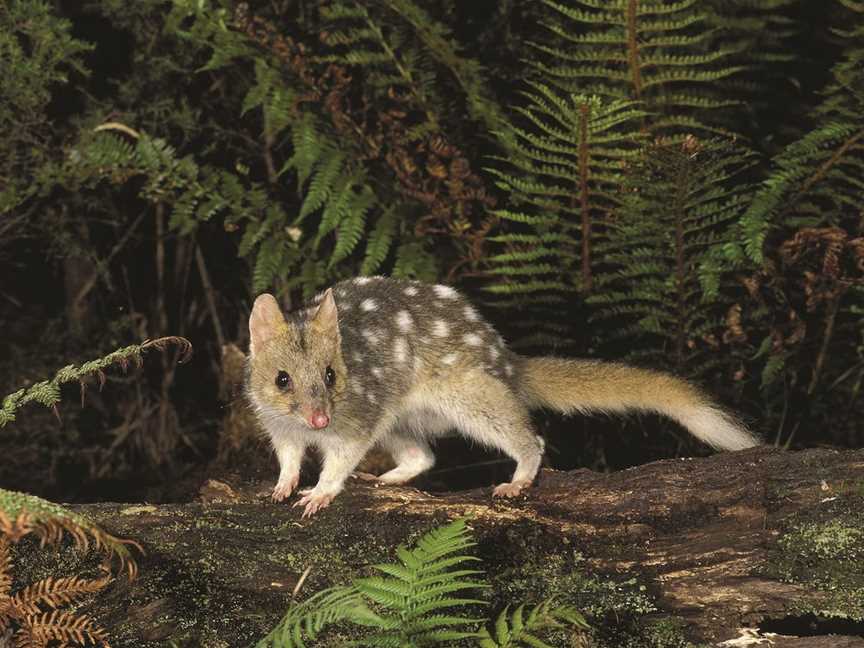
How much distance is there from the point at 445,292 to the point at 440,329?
11.4 inches

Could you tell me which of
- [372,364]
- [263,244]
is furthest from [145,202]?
[372,364]

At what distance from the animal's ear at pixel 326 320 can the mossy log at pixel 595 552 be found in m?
0.82

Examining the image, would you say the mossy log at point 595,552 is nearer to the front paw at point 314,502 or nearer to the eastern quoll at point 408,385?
the front paw at point 314,502

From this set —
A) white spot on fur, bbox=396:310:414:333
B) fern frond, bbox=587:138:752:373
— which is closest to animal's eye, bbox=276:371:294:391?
white spot on fur, bbox=396:310:414:333

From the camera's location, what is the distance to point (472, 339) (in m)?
5.04

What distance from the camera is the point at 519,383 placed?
5.02 meters

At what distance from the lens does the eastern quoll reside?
184 inches

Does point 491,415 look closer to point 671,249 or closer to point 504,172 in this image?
point 671,249

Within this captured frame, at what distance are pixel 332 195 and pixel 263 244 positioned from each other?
481 mm

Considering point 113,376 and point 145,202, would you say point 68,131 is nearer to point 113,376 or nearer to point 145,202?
point 145,202

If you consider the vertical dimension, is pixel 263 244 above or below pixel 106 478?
above

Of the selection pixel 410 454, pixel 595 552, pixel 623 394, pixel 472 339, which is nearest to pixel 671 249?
pixel 623 394

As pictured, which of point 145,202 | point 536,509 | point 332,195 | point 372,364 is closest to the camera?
point 536,509

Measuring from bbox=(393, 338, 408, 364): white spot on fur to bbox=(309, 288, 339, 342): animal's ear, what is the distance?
375mm
